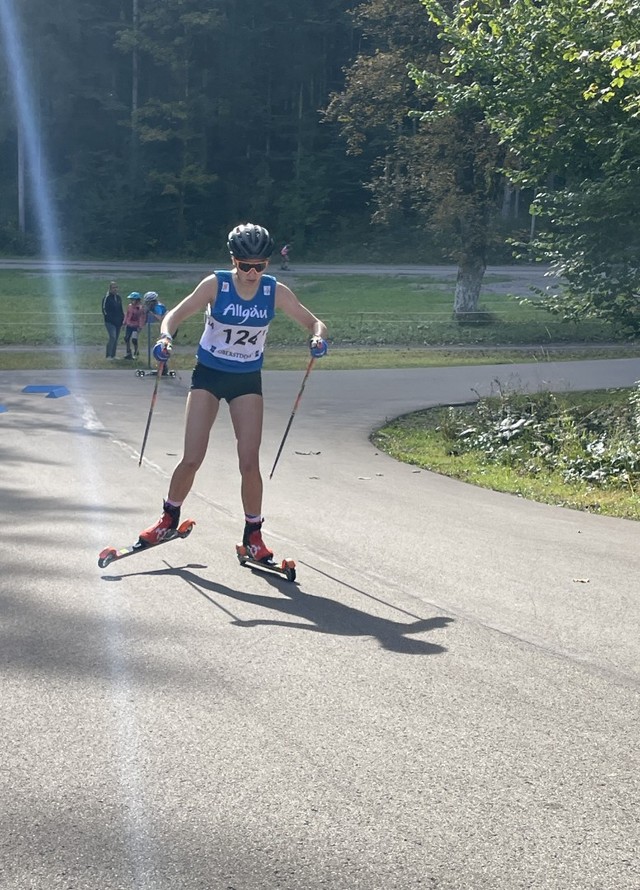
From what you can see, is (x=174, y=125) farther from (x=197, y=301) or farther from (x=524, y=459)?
(x=197, y=301)

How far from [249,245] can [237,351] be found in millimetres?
651

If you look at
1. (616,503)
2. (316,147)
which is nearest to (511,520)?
(616,503)

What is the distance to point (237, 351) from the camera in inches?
296

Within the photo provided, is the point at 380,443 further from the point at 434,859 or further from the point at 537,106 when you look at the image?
the point at 434,859

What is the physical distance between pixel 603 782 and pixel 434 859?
88 centimetres

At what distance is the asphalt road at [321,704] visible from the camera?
142 inches

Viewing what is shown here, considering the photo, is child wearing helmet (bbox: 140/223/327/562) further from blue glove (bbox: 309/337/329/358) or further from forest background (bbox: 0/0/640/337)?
forest background (bbox: 0/0/640/337)

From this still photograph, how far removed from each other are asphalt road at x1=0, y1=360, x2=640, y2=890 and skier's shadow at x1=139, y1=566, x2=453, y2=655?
2 cm

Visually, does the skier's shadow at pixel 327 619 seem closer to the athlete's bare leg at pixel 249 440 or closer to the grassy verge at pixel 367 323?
the athlete's bare leg at pixel 249 440

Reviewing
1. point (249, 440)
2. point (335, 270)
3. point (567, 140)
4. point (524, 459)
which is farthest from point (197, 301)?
point (335, 270)

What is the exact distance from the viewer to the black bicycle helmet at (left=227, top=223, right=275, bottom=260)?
729 centimetres

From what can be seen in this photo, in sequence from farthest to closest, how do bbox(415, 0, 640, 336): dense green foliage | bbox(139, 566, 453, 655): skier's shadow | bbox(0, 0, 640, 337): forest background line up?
bbox(0, 0, 640, 337): forest background, bbox(415, 0, 640, 336): dense green foliage, bbox(139, 566, 453, 655): skier's shadow

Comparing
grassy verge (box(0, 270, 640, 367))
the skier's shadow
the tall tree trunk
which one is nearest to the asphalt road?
the skier's shadow

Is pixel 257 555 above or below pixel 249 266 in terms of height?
below
